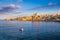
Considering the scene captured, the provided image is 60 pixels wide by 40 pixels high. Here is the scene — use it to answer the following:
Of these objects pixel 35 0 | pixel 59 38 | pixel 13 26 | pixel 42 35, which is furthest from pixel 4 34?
pixel 59 38

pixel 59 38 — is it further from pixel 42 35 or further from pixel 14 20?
pixel 14 20

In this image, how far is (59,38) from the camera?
5590 mm

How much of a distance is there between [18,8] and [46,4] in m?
1.36

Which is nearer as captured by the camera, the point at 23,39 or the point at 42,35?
the point at 23,39

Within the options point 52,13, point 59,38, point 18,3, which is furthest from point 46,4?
point 59,38

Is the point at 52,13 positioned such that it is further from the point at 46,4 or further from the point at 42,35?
the point at 42,35

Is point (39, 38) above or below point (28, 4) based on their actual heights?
below

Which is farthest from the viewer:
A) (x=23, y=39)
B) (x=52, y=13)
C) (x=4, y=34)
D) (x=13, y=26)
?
(x=13, y=26)

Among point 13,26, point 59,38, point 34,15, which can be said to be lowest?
point 59,38

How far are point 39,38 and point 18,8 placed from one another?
1722 millimetres

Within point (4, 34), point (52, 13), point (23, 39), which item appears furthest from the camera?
point (52, 13)

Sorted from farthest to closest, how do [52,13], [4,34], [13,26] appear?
[13,26]
[52,13]
[4,34]

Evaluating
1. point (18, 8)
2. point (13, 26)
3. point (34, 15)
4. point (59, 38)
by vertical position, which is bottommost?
point (59, 38)

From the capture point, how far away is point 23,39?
5.27 m
